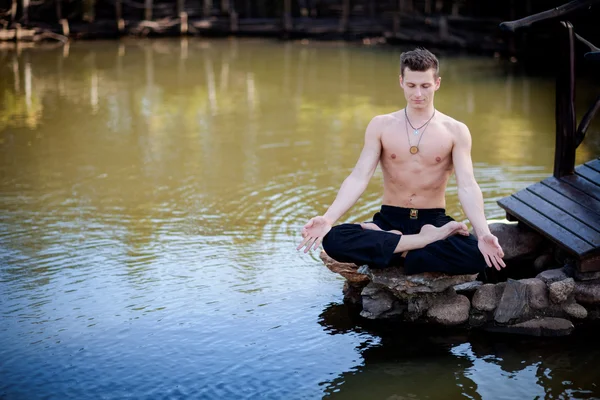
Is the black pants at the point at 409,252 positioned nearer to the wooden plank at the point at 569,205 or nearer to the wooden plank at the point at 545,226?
the wooden plank at the point at 545,226

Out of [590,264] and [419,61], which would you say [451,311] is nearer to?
[590,264]

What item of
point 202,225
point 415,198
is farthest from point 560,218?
point 202,225

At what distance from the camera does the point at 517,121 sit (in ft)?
39.4

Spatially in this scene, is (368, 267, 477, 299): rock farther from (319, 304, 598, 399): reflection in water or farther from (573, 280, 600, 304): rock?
(573, 280, 600, 304): rock

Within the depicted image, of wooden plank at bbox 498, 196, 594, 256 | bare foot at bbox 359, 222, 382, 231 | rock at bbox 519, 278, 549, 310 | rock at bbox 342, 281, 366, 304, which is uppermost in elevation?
bare foot at bbox 359, 222, 382, 231

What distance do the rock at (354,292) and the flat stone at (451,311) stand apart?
54cm

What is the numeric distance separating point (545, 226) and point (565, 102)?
3.12 feet

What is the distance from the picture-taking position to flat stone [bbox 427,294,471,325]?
5.34 m

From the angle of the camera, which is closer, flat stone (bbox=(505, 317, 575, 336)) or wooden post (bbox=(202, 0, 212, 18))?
flat stone (bbox=(505, 317, 575, 336))

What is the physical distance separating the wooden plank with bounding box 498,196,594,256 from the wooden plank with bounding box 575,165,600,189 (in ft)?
1.46

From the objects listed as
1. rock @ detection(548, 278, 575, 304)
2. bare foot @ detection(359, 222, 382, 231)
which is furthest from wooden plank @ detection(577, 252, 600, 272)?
bare foot @ detection(359, 222, 382, 231)

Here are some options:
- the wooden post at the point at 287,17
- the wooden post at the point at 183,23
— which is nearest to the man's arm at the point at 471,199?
the wooden post at the point at 287,17

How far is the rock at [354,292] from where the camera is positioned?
573 cm

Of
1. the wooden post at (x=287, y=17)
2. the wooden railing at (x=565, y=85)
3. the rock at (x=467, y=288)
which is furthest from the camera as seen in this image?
the wooden post at (x=287, y=17)
